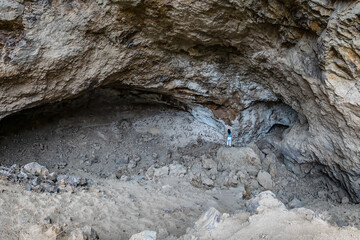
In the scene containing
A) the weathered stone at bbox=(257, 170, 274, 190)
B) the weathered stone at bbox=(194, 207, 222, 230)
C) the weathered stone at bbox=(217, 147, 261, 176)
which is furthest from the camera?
the weathered stone at bbox=(217, 147, 261, 176)

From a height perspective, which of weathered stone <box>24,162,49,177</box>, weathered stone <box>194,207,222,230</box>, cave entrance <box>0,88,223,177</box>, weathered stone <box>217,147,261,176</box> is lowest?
cave entrance <box>0,88,223,177</box>

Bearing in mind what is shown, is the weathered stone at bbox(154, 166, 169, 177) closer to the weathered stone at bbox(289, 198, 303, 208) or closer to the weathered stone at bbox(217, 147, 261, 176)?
the weathered stone at bbox(217, 147, 261, 176)

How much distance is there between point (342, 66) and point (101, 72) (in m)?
2.34

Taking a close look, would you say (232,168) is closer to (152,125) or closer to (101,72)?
(152,125)

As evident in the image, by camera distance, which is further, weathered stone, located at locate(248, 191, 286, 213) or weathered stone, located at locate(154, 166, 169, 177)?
weathered stone, located at locate(154, 166, 169, 177)

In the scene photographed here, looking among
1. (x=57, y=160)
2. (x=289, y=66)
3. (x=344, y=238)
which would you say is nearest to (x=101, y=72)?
(x=57, y=160)

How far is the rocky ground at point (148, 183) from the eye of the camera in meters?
1.78

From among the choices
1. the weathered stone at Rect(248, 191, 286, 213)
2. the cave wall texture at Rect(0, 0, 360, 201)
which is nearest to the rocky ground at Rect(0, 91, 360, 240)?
the weathered stone at Rect(248, 191, 286, 213)

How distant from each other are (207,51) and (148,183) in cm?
178

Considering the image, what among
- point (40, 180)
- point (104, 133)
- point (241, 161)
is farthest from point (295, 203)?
point (104, 133)

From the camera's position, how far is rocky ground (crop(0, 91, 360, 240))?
1778 millimetres

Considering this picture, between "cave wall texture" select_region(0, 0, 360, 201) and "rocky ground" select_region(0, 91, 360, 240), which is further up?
"cave wall texture" select_region(0, 0, 360, 201)

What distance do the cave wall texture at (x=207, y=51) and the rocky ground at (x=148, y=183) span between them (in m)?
0.53

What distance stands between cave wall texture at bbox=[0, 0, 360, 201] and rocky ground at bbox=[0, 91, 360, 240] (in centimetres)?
53
